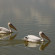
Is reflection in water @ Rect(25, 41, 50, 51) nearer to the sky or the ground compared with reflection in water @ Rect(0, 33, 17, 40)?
nearer to the ground

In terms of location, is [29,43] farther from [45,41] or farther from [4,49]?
[4,49]

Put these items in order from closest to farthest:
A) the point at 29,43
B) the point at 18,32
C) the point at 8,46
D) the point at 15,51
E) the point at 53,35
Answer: the point at 15,51 → the point at 8,46 → the point at 29,43 → the point at 53,35 → the point at 18,32

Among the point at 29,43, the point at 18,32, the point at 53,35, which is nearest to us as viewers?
the point at 29,43

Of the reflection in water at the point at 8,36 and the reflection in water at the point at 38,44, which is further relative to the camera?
the reflection in water at the point at 8,36

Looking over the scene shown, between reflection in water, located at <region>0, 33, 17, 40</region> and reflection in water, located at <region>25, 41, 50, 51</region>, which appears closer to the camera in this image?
reflection in water, located at <region>25, 41, 50, 51</region>

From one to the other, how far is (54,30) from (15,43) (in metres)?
3.76

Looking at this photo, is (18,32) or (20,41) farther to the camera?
(18,32)

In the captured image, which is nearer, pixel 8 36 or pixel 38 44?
pixel 38 44

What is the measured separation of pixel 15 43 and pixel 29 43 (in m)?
0.74

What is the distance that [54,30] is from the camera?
1504 centimetres

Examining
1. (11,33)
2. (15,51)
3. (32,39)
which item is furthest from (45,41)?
(11,33)

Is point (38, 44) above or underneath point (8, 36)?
underneath

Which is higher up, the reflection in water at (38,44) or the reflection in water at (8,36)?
the reflection in water at (8,36)

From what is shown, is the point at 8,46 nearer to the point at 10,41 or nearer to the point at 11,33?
the point at 10,41
